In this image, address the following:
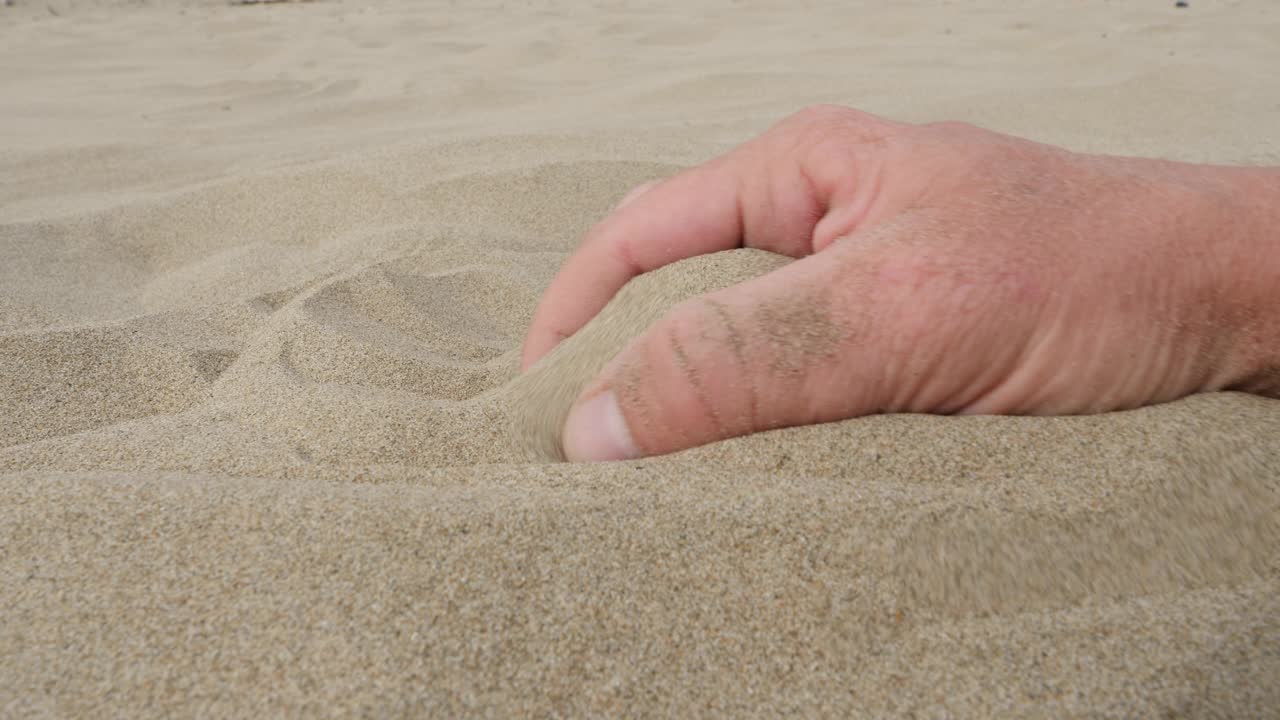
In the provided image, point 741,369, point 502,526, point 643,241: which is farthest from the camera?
point 643,241

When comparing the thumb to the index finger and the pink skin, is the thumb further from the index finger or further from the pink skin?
the index finger

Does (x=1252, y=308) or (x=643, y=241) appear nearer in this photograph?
(x=1252, y=308)

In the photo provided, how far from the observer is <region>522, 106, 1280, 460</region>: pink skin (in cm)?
100

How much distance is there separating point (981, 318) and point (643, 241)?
20.4 inches

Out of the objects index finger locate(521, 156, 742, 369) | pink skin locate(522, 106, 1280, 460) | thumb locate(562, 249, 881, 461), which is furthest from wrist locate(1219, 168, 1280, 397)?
index finger locate(521, 156, 742, 369)

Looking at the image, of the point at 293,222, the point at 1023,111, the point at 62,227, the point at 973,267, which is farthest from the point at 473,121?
the point at 973,267

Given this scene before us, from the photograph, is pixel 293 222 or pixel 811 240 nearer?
pixel 811 240

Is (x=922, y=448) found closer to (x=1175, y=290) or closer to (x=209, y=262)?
(x=1175, y=290)

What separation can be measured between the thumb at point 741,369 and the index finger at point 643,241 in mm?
309

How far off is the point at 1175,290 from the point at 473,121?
3.05 meters

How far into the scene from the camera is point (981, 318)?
3.28 ft

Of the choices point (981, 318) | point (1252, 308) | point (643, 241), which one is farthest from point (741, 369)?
point (1252, 308)

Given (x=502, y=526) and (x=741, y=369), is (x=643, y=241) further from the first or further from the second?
(x=502, y=526)

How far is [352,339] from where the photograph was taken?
1.60 meters
